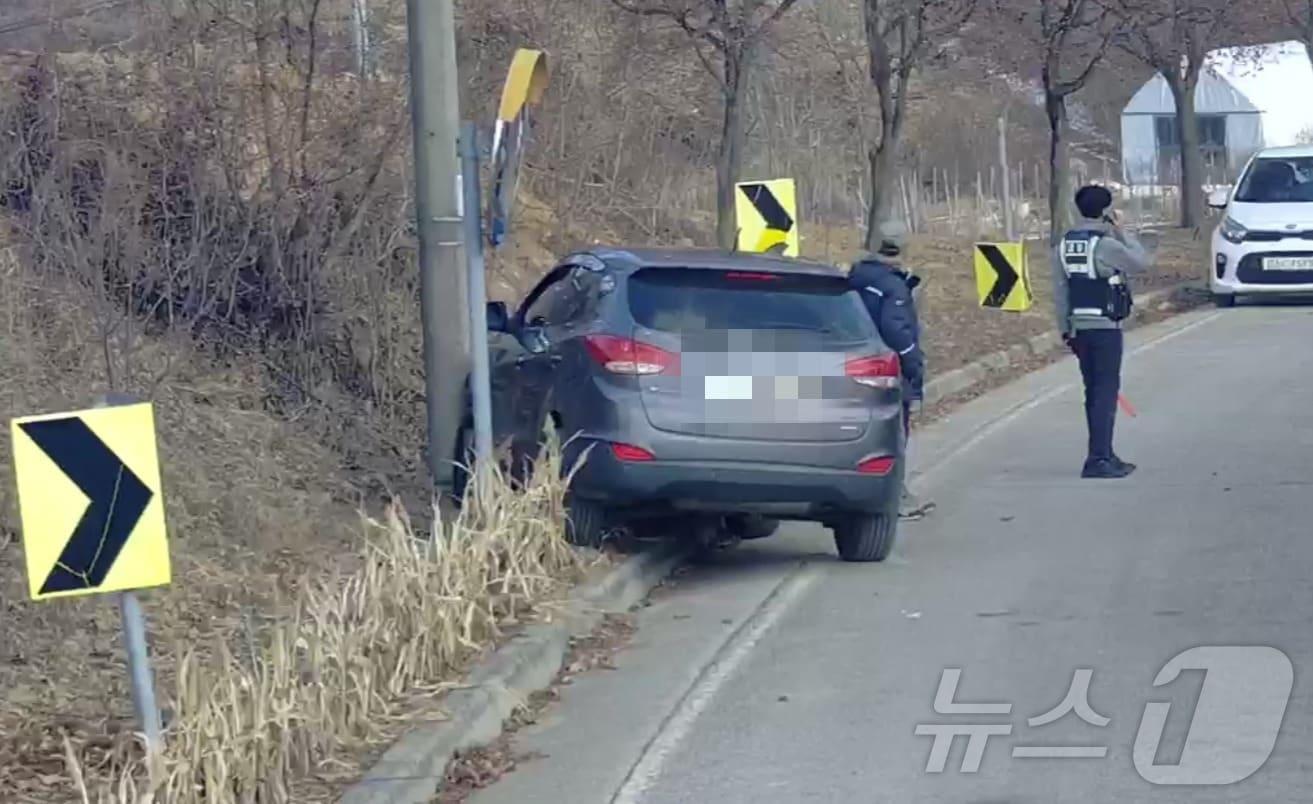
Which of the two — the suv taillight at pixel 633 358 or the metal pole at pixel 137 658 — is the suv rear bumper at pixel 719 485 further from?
the metal pole at pixel 137 658

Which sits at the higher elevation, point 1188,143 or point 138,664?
point 1188,143

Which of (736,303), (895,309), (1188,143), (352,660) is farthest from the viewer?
(1188,143)

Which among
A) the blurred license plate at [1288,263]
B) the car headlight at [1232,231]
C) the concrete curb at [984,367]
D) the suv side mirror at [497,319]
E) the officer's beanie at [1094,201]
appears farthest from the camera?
the car headlight at [1232,231]

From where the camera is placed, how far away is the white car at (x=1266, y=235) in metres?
25.6

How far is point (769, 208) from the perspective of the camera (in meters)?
15.7

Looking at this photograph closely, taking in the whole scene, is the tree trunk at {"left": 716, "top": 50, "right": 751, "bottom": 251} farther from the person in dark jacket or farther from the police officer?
the person in dark jacket

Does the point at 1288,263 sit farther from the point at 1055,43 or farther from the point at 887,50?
the point at 887,50

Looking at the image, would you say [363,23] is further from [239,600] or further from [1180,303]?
[1180,303]

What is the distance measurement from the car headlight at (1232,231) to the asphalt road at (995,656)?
11610 millimetres

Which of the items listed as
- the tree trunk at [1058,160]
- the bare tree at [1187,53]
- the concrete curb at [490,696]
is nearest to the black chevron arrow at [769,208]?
the concrete curb at [490,696]

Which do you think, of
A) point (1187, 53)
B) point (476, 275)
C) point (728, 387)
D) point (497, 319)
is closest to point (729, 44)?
point (497, 319)

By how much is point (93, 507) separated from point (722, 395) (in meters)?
4.78

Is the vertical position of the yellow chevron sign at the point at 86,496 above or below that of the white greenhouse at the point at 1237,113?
below

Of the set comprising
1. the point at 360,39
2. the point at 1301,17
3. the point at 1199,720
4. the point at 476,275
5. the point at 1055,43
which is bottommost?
the point at 1199,720
